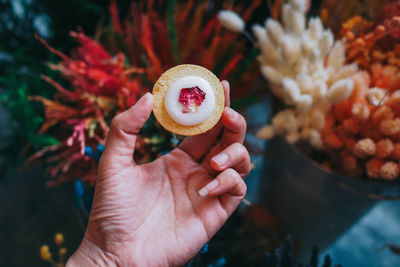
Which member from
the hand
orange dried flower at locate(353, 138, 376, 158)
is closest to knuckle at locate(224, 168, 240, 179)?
the hand

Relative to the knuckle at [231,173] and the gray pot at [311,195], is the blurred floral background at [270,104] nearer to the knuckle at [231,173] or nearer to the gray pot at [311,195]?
the gray pot at [311,195]

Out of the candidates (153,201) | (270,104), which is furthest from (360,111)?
(153,201)

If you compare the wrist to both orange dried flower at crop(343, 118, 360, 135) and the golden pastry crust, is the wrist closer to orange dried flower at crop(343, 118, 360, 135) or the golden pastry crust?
the golden pastry crust

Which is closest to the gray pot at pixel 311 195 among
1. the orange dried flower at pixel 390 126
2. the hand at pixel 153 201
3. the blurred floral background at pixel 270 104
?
the blurred floral background at pixel 270 104

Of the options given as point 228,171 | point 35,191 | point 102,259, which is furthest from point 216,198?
point 35,191

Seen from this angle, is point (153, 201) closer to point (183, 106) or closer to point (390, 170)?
point (183, 106)

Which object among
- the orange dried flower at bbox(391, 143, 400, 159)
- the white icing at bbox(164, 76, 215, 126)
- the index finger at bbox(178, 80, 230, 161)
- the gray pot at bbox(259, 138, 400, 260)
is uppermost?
the white icing at bbox(164, 76, 215, 126)

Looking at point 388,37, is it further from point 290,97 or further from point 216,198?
point 216,198
